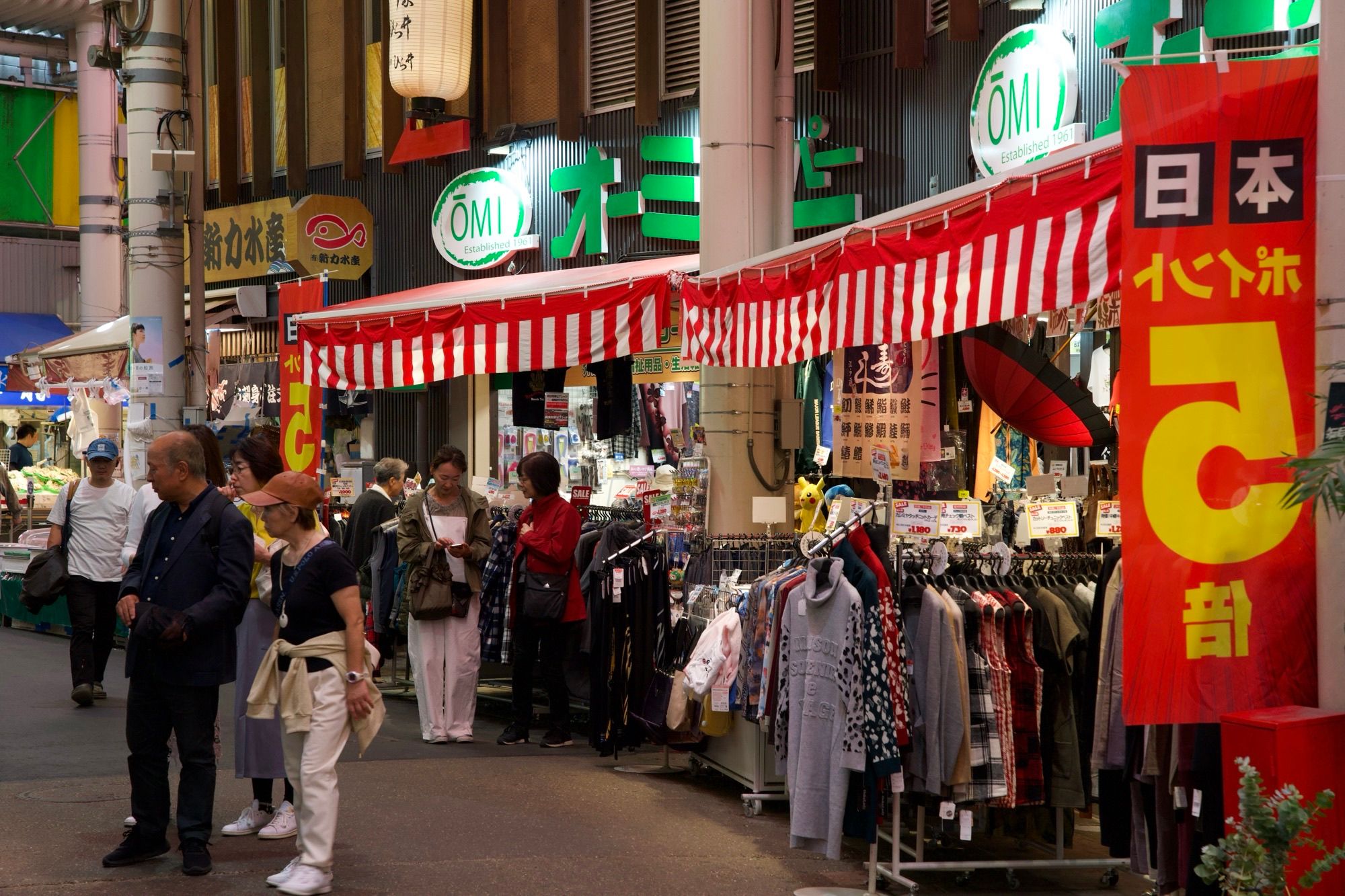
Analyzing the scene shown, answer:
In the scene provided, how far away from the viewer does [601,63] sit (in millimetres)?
14867

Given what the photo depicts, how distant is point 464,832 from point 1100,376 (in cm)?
569

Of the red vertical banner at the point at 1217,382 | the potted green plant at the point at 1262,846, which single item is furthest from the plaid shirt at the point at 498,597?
the potted green plant at the point at 1262,846

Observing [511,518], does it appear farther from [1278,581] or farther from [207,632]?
[1278,581]

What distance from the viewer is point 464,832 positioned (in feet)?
24.2

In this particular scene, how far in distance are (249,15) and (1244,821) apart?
56.8 ft

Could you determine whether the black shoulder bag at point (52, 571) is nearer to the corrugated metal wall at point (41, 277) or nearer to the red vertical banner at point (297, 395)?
the red vertical banner at point (297, 395)

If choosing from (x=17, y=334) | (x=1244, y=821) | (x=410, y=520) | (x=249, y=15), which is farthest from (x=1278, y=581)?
(x=17, y=334)

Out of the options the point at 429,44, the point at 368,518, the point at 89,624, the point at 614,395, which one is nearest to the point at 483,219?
the point at 429,44

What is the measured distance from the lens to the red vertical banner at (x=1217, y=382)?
4777 mm

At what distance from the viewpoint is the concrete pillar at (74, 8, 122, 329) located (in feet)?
84.6

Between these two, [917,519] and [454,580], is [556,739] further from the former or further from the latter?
[917,519]

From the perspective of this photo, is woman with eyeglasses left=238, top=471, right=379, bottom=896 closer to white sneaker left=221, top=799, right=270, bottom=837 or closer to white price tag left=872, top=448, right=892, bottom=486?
white sneaker left=221, top=799, right=270, bottom=837

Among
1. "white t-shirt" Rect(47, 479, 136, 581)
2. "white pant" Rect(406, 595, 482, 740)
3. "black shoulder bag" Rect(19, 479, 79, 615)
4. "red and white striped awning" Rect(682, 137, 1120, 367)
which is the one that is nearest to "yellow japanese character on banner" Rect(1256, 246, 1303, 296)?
"red and white striped awning" Rect(682, 137, 1120, 367)

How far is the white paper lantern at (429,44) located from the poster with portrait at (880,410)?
571 cm
